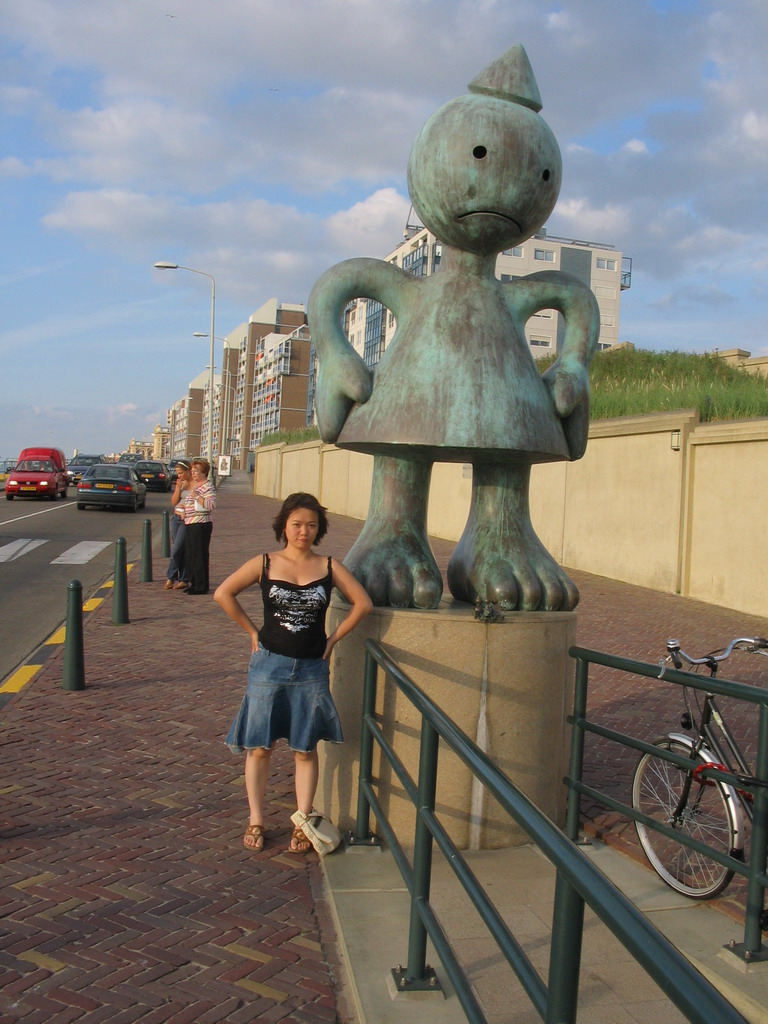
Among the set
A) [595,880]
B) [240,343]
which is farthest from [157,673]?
[240,343]

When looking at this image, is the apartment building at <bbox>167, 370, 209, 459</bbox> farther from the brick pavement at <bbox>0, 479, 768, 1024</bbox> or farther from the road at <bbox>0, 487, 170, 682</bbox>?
the brick pavement at <bbox>0, 479, 768, 1024</bbox>

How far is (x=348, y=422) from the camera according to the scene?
4.32 meters

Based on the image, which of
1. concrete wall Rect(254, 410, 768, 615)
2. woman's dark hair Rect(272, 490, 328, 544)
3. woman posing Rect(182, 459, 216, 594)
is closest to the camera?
woman's dark hair Rect(272, 490, 328, 544)

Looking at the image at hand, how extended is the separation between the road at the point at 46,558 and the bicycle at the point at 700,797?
5.30 m

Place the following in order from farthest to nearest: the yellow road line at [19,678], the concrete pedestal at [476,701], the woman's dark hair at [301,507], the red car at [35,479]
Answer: the red car at [35,479] < the yellow road line at [19,678] < the woman's dark hair at [301,507] < the concrete pedestal at [476,701]

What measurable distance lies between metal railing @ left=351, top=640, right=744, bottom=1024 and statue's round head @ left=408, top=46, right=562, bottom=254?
2062mm

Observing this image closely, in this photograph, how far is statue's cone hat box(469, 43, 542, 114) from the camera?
164 inches

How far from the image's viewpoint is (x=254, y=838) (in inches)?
157

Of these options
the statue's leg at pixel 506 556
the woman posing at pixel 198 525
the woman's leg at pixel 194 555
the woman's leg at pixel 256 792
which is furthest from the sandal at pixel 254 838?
the woman's leg at pixel 194 555

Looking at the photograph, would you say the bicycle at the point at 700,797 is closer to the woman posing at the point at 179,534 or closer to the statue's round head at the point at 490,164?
the statue's round head at the point at 490,164

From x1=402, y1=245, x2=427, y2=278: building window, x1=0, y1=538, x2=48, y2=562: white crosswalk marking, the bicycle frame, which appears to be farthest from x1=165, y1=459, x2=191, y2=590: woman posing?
x1=402, y1=245, x2=427, y2=278: building window

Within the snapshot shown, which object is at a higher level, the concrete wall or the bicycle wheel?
the concrete wall

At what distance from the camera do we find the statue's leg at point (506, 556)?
4.25 m

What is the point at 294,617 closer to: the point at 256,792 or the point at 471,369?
the point at 256,792
